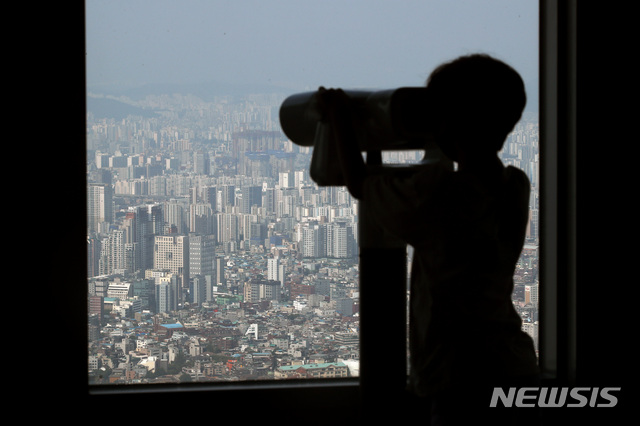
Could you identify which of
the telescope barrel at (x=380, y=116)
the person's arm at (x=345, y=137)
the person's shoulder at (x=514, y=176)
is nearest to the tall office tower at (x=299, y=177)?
the telescope barrel at (x=380, y=116)

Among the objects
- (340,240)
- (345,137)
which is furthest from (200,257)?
(345,137)

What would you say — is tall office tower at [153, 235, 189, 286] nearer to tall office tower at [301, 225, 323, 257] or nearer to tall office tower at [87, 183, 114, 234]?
tall office tower at [87, 183, 114, 234]

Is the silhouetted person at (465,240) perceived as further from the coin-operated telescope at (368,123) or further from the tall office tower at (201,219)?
the tall office tower at (201,219)

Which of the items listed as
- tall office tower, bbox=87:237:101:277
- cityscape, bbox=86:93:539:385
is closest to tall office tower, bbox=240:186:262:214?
cityscape, bbox=86:93:539:385
